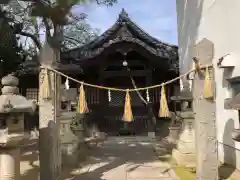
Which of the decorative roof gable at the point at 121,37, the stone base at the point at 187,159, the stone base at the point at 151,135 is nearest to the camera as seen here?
the stone base at the point at 187,159

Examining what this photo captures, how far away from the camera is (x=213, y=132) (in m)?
6.10

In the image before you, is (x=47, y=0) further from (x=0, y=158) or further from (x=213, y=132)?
(x=213, y=132)

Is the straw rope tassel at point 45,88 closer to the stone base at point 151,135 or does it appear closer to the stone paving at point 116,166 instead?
the stone paving at point 116,166

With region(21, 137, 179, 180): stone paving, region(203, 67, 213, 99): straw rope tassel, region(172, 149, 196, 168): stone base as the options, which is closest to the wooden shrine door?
region(21, 137, 179, 180): stone paving

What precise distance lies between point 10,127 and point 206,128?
12.5ft

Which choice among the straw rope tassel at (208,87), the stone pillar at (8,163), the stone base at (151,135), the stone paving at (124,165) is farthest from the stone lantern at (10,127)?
the stone base at (151,135)

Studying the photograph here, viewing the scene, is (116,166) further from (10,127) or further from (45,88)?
(10,127)

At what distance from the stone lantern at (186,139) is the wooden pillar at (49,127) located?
3.68 meters

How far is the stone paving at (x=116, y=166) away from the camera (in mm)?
7094

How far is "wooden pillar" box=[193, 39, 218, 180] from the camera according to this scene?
6043 mm

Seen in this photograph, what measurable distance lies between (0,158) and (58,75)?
2.37 m

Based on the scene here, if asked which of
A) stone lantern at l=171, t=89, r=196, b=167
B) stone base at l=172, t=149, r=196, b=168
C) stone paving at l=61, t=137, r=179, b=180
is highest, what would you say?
stone lantern at l=171, t=89, r=196, b=167

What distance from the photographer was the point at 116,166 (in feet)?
27.0

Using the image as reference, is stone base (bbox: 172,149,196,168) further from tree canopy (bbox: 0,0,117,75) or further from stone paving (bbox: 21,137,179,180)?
tree canopy (bbox: 0,0,117,75)
